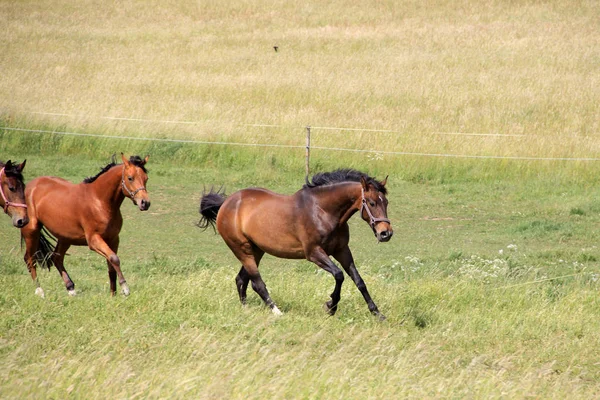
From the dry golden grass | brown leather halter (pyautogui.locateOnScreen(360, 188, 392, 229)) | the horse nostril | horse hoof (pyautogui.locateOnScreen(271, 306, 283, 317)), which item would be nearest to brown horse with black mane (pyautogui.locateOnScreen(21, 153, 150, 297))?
horse hoof (pyautogui.locateOnScreen(271, 306, 283, 317))

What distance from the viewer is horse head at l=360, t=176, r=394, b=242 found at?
8250 millimetres

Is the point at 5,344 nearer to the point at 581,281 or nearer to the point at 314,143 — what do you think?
the point at 581,281

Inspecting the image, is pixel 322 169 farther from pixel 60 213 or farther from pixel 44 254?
pixel 60 213

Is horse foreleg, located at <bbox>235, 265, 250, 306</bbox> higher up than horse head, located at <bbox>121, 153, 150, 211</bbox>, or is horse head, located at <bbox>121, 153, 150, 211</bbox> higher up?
horse head, located at <bbox>121, 153, 150, 211</bbox>

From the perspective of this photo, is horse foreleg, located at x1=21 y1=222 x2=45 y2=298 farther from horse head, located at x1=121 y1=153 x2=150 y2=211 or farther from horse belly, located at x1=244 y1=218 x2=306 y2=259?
horse belly, located at x1=244 y1=218 x2=306 y2=259

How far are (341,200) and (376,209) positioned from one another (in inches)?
19.6

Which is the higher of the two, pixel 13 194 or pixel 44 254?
pixel 13 194

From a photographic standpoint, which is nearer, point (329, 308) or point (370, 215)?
point (370, 215)

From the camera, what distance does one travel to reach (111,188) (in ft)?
31.1

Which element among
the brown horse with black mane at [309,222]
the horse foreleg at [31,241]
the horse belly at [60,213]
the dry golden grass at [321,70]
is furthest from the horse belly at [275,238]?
the dry golden grass at [321,70]

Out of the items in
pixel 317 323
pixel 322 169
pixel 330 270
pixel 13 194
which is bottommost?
pixel 322 169

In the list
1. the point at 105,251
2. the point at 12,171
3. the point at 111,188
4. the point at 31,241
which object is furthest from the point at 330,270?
the point at 31,241

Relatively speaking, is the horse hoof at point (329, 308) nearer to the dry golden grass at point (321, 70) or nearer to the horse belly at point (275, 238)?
the horse belly at point (275, 238)

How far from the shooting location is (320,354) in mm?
7086
